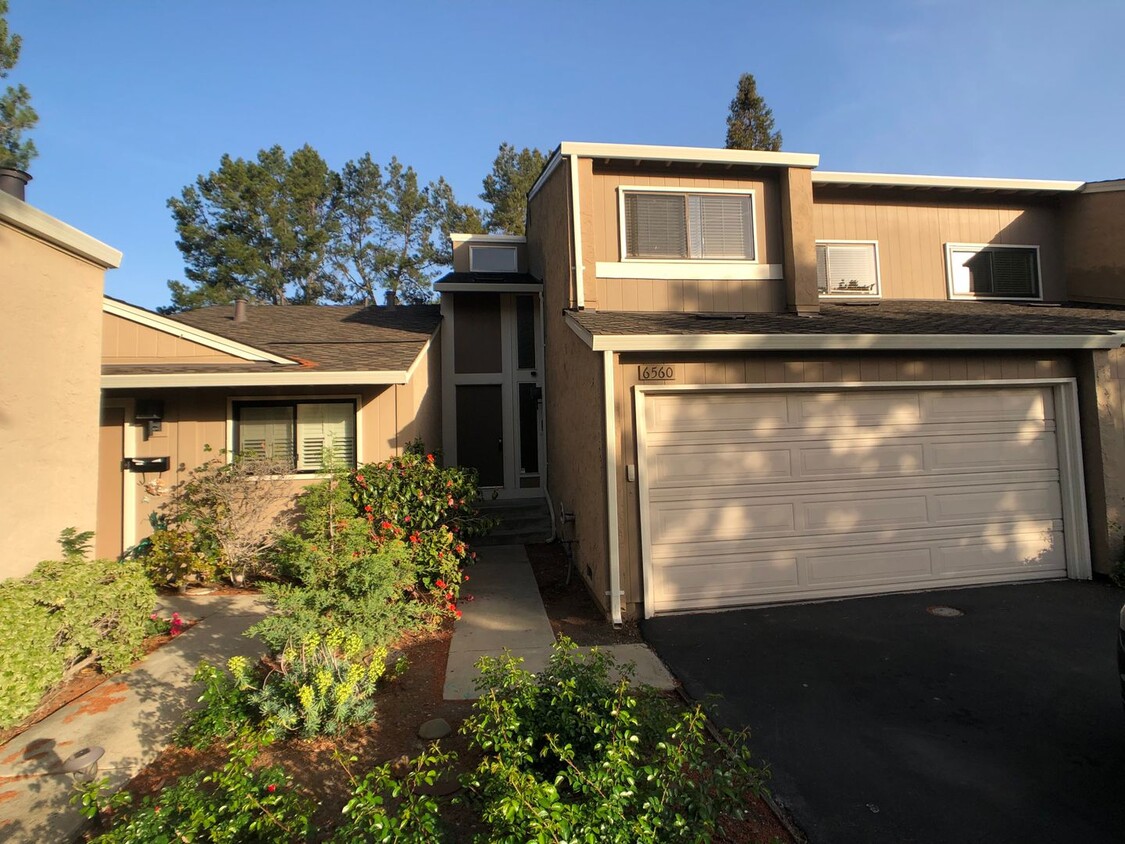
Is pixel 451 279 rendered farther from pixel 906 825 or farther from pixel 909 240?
pixel 906 825

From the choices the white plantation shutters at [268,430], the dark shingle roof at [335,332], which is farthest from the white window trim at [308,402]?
the dark shingle roof at [335,332]

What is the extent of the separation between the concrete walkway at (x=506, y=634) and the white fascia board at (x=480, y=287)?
17.0 feet

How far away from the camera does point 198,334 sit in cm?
722

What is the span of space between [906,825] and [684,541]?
124 inches

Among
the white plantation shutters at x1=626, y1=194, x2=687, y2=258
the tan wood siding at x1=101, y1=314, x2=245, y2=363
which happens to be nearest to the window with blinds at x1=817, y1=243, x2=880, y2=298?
the white plantation shutters at x1=626, y1=194, x2=687, y2=258

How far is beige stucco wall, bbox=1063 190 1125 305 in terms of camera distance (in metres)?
8.76

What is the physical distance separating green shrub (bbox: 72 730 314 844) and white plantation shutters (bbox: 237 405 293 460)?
18.4 ft

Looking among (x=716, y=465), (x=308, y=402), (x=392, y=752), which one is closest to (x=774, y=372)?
(x=716, y=465)

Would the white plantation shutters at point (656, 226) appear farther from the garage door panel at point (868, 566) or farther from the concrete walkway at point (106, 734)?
the concrete walkway at point (106, 734)

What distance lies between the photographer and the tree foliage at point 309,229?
24.6 m

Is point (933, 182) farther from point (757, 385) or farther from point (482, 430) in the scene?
point (482, 430)

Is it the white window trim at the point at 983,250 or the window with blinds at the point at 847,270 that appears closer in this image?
the window with blinds at the point at 847,270

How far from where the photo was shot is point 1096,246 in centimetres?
904

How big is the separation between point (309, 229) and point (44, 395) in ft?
84.9
